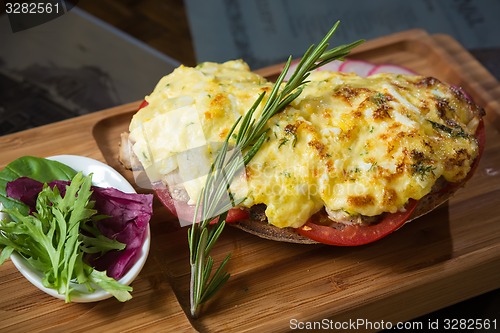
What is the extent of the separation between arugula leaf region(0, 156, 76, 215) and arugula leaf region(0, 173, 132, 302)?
0.78 ft

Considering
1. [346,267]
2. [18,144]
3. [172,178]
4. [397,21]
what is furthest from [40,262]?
[397,21]

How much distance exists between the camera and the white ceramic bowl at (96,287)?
2.37m

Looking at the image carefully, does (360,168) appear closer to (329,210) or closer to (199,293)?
(329,210)

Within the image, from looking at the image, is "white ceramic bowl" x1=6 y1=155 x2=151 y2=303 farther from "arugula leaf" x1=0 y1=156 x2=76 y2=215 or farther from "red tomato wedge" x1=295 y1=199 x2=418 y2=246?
"red tomato wedge" x1=295 y1=199 x2=418 y2=246

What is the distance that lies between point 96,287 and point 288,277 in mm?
787

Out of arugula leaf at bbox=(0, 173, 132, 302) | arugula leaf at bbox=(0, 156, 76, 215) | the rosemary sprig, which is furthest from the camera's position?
Answer: arugula leaf at bbox=(0, 156, 76, 215)

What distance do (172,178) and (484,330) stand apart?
1.55m

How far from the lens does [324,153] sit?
2.46m

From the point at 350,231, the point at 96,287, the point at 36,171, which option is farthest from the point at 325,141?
the point at 36,171

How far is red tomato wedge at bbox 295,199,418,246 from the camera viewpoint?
2.50 meters

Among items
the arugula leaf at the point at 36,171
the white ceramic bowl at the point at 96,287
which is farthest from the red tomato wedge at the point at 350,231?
the arugula leaf at the point at 36,171

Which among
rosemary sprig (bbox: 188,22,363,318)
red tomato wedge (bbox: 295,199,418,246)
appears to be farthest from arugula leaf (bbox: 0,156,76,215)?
red tomato wedge (bbox: 295,199,418,246)

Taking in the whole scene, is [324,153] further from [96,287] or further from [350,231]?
[96,287]

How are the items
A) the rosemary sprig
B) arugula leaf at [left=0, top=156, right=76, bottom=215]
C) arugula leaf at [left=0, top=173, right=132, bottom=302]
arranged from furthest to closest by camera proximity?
arugula leaf at [left=0, top=156, right=76, bottom=215], the rosemary sprig, arugula leaf at [left=0, top=173, right=132, bottom=302]
